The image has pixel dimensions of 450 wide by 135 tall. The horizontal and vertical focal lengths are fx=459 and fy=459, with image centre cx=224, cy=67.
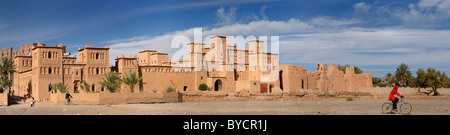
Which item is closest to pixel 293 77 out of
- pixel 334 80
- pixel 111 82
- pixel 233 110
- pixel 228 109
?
pixel 334 80

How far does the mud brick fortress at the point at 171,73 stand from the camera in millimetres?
46938

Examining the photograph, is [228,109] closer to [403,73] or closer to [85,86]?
[85,86]

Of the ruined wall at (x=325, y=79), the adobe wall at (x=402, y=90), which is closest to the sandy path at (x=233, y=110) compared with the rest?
the ruined wall at (x=325, y=79)

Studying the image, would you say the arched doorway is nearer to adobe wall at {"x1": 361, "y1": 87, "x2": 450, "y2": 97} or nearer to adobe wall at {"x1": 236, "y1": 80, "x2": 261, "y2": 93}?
adobe wall at {"x1": 236, "y1": 80, "x2": 261, "y2": 93}

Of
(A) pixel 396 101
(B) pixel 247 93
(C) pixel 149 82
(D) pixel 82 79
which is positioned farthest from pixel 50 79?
(A) pixel 396 101

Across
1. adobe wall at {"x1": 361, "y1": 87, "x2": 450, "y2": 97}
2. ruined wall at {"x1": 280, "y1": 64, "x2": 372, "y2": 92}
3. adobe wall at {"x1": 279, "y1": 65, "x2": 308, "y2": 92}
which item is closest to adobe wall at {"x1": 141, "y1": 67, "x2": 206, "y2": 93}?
adobe wall at {"x1": 279, "y1": 65, "x2": 308, "y2": 92}

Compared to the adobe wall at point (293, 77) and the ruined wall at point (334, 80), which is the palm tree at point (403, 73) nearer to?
the ruined wall at point (334, 80)

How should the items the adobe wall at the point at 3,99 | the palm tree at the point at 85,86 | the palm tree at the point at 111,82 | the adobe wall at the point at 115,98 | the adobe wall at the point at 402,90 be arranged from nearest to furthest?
the adobe wall at the point at 115,98, the adobe wall at the point at 3,99, the palm tree at the point at 111,82, the palm tree at the point at 85,86, the adobe wall at the point at 402,90

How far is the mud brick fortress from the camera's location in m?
46.9

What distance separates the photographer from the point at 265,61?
55.8m
